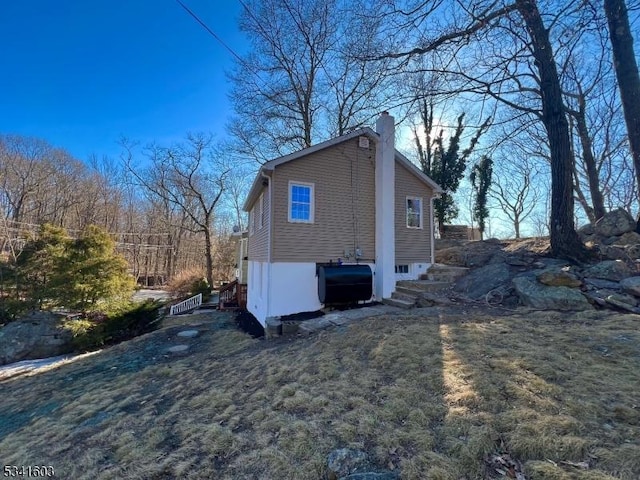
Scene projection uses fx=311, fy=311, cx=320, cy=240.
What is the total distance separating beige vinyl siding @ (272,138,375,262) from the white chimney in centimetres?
23

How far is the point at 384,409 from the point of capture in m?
3.09

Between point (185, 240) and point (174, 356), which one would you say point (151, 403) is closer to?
point (174, 356)

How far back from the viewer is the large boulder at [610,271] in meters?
6.30

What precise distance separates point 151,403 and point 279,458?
2847mm

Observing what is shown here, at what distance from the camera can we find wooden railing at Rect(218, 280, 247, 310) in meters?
14.1

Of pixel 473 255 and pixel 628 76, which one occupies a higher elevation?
pixel 628 76

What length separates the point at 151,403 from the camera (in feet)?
14.8

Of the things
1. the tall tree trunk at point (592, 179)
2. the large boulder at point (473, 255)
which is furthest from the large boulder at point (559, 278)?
the tall tree trunk at point (592, 179)

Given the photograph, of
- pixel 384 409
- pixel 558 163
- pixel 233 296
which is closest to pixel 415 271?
pixel 558 163

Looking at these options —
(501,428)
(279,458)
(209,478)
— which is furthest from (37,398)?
(501,428)

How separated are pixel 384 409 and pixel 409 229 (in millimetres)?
7880

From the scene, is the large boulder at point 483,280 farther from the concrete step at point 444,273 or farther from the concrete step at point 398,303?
the concrete step at point 398,303

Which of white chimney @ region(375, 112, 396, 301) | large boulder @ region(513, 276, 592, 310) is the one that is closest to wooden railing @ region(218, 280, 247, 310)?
white chimney @ region(375, 112, 396, 301)

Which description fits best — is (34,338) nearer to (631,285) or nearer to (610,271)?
(631,285)
